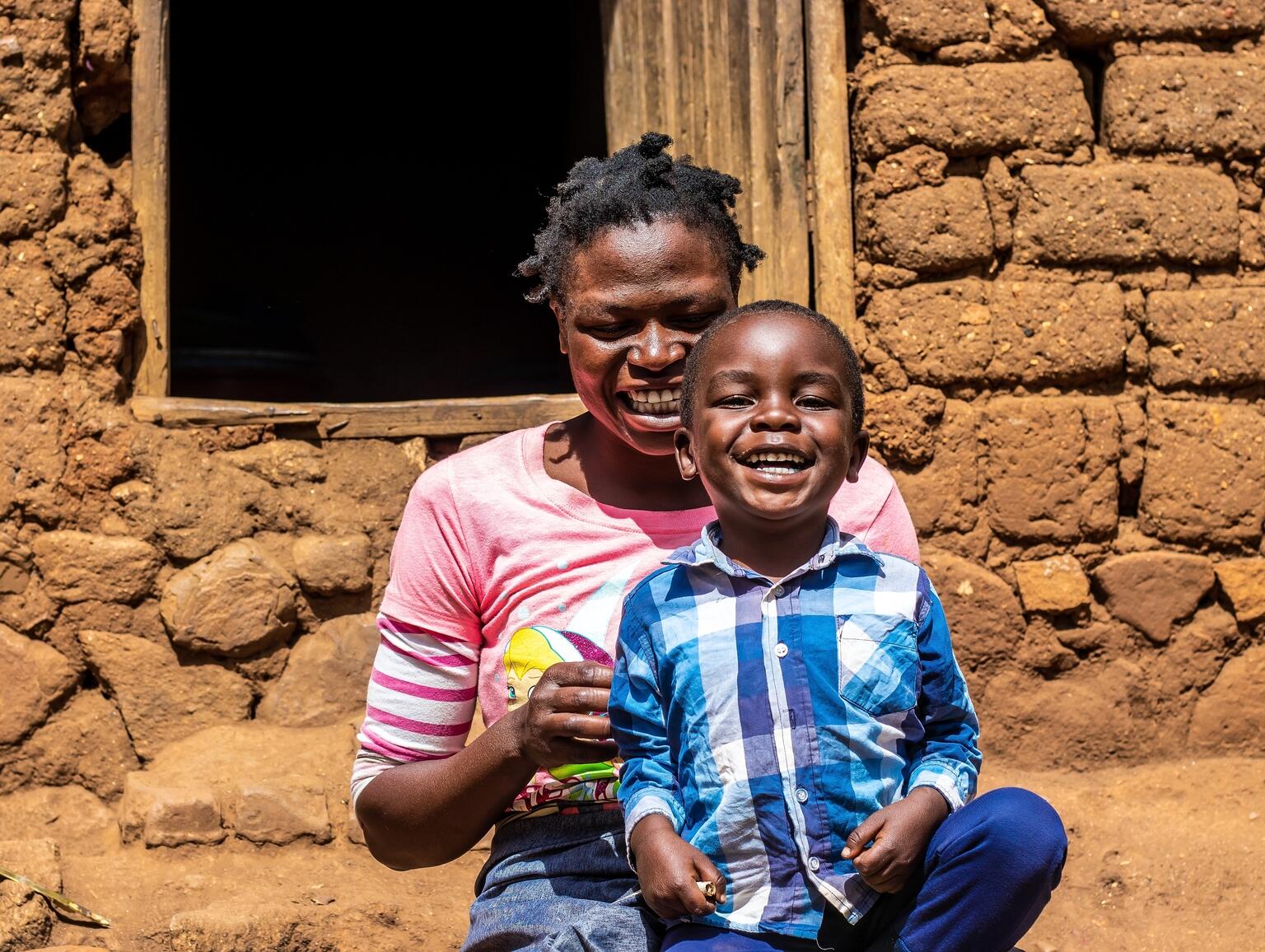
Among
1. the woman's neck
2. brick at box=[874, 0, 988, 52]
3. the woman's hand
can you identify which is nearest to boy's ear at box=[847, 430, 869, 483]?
the woman's neck

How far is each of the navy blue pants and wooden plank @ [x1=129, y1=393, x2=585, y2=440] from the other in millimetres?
2250

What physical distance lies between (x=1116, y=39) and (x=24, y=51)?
2779mm

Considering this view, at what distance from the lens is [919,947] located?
177 cm

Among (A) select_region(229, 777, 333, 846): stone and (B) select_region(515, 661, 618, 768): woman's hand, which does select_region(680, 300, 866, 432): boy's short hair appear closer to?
(B) select_region(515, 661, 618, 768): woman's hand

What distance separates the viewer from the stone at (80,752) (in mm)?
3742

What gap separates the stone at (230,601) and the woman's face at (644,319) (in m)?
1.83

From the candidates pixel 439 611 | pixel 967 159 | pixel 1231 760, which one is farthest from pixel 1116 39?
pixel 439 611

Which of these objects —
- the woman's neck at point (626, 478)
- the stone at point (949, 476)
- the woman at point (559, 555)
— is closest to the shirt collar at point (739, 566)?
the woman at point (559, 555)

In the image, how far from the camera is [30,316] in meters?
3.66

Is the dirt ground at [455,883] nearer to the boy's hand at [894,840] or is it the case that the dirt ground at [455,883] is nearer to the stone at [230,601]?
the stone at [230,601]

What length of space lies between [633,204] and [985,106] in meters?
1.84

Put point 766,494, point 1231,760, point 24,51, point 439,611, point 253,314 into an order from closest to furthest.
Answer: point 766,494
point 439,611
point 24,51
point 1231,760
point 253,314

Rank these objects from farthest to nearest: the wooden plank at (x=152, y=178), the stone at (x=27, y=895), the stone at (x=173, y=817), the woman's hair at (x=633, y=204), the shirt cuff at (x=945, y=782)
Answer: the wooden plank at (x=152, y=178), the stone at (x=173, y=817), the stone at (x=27, y=895), the woman's hair at (x=633, y=204), the shirt cuff at (x=945, y=782)

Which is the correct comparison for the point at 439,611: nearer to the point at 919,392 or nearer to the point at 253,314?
the point at 919,392
